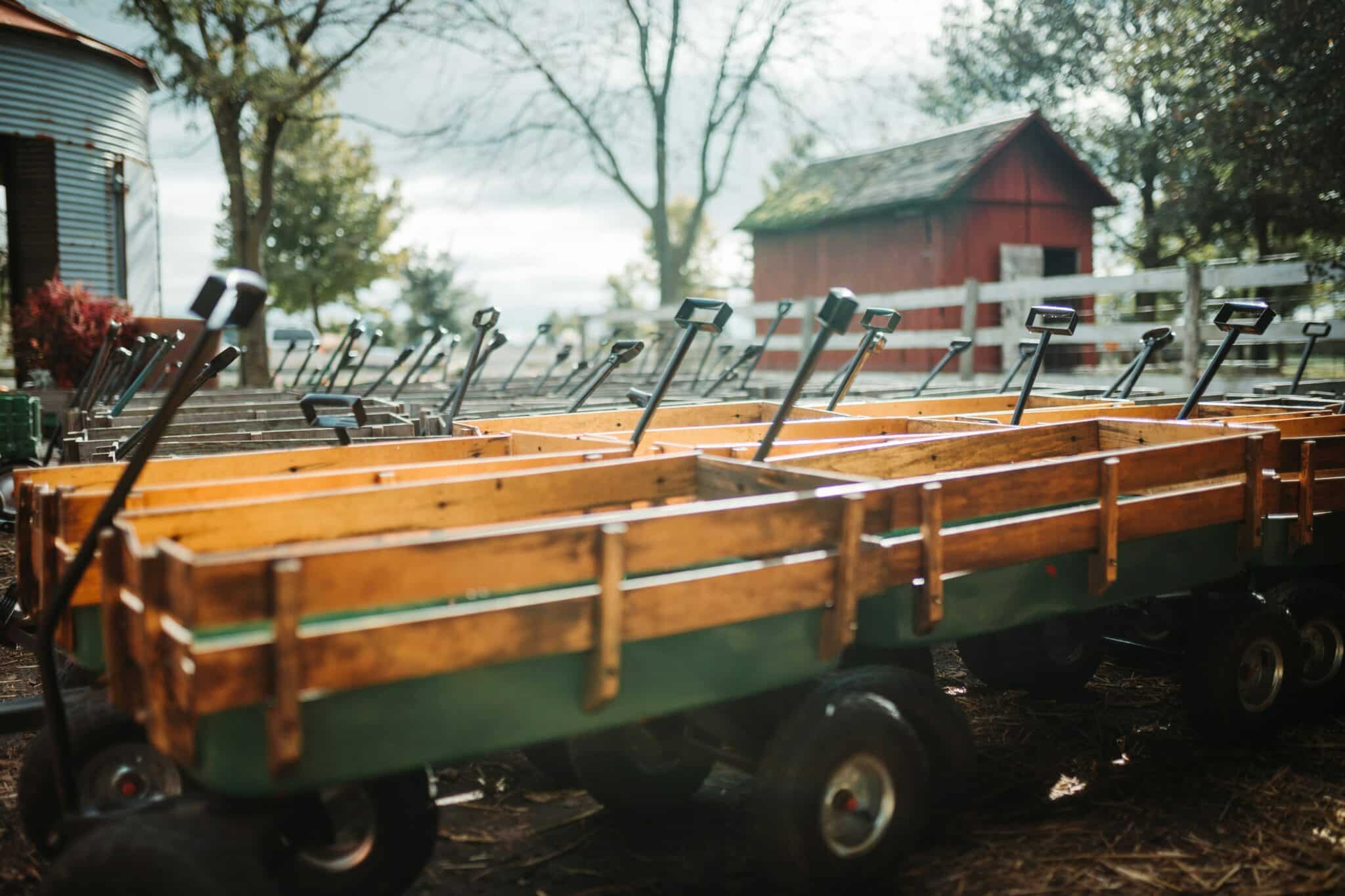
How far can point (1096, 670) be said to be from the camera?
524 cm

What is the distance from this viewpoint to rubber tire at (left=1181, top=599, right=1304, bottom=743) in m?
4.01

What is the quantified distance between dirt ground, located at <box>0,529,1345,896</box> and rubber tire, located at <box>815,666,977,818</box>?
1.01 feet

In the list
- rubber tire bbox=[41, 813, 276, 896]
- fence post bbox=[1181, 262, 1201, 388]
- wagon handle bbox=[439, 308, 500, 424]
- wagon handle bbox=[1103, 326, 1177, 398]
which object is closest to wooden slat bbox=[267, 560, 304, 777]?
rubber tire bbox=[41, 813, 276, 896]

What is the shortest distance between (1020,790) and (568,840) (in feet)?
5.29

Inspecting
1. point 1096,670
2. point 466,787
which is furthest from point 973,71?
point 466,787

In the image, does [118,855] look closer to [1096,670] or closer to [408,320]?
[1096,670]

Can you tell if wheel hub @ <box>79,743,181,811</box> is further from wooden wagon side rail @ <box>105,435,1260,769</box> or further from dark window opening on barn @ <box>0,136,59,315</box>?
dark window opening on barn @ <box>0,136,59,315</box>

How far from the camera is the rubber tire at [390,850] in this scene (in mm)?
2785

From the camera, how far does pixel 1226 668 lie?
4004mm

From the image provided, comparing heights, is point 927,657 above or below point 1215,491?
below

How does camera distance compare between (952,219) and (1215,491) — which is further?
(952,219)

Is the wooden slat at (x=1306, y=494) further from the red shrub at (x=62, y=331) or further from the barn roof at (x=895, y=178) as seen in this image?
the barn roof at (x=895, y=178)

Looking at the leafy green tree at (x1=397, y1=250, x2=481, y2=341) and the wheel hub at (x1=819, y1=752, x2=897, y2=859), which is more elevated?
the leafy green tree at (x1=397, y1=250, x2=481, y2=341)

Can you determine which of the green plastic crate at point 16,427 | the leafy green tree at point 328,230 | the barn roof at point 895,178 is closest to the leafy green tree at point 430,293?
the leafy green tree at point 328,230
